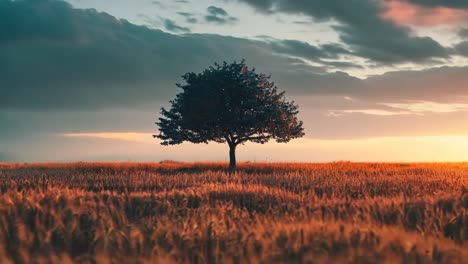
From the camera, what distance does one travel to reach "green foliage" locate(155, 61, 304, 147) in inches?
1809

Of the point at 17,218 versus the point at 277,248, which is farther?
the point at 17,218

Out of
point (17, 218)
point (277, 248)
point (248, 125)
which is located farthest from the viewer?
point (248, 125)

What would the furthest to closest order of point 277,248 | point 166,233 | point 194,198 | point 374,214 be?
1. point 194,198
2. point 374,214
3. point 166,233
4. point 277,248

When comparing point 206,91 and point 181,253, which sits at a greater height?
point 206,91

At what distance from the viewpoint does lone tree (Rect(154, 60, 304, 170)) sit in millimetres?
45938

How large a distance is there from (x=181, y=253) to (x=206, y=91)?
3913cm

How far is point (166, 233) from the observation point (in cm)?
813

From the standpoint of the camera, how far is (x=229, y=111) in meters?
45.9

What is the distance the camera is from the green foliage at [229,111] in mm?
45938

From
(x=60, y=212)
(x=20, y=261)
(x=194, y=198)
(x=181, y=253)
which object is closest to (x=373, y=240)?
(x=181, y=253)

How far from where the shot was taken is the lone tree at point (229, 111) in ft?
151

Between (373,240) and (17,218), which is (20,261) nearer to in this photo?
(17,218)

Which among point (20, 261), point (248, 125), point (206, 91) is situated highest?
point (206, 91)

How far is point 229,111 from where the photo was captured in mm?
45938
